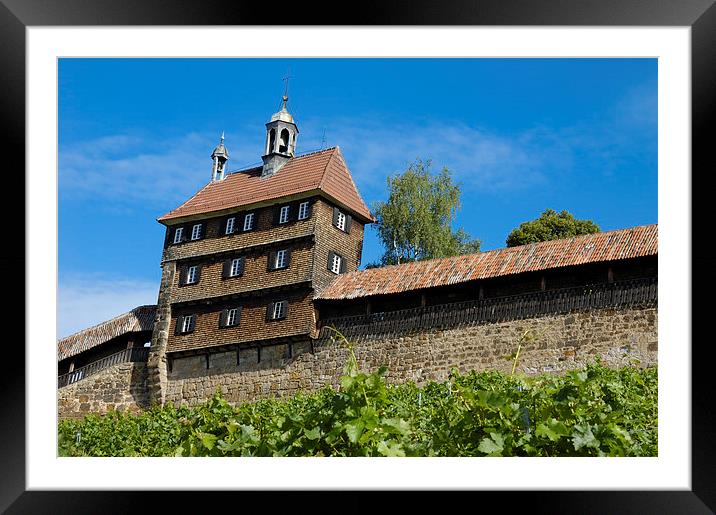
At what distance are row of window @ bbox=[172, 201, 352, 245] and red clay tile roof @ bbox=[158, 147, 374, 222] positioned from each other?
1.02 feet

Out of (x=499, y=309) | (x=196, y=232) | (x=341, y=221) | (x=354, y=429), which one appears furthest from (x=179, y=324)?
(x=354, y=429)

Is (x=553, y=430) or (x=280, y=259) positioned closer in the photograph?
(x=553, y=430)

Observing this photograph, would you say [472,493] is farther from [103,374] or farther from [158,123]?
[103,374]

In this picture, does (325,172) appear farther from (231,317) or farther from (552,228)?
(552,228)

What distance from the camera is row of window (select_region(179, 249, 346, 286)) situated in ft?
72.2

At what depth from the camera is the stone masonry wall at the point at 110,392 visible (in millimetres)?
22438

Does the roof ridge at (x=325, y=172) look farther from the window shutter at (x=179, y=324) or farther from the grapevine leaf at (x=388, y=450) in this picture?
the grapevine leaf at (x=388, y=450)

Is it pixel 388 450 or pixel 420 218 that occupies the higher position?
pixel 420 218

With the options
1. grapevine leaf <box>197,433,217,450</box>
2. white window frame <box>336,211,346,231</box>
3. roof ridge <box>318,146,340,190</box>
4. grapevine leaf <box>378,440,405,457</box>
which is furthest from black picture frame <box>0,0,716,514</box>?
white window frame <box>336,211,346,231</box>

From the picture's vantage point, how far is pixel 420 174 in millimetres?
27828

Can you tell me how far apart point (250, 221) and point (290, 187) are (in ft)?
4.41

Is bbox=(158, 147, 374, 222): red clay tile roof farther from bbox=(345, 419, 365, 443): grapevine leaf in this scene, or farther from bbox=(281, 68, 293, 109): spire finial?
bbox=(345, 419, 365, 443): grapevine leaf

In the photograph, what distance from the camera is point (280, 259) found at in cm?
2211
